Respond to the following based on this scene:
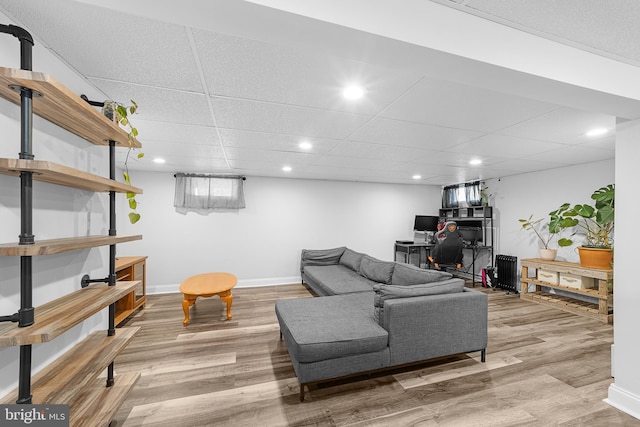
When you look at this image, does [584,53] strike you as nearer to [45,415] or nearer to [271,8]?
[271,8]

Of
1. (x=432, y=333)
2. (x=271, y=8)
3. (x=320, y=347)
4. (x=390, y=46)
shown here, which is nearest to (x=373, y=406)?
(x=320, y=347)

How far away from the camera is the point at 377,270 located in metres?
3.76

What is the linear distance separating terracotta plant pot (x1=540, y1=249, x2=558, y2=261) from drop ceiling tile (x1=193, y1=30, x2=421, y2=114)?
4.24 m

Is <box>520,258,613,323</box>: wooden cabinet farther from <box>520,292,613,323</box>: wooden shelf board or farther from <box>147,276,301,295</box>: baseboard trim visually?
<box>147,276,301,295</box>: baseboard trim

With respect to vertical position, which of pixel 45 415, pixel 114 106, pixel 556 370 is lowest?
pixel 556 370

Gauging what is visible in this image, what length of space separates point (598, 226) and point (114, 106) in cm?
573

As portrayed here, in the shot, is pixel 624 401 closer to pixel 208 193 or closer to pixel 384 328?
pixel 384 328

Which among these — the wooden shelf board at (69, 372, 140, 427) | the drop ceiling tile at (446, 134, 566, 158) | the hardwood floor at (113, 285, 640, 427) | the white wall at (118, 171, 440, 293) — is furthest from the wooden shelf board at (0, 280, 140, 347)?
the white wall at (118, 171, 440, 293)

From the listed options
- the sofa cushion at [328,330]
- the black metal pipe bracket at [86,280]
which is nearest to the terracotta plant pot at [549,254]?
the sofa cushion at [328,330]

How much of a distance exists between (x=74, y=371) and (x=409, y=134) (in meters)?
2.81

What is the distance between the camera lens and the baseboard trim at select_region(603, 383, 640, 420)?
1745mm

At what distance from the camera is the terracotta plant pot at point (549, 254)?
420 cm

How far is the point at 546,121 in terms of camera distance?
2.17 meters

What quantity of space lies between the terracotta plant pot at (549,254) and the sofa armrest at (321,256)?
336 cm
